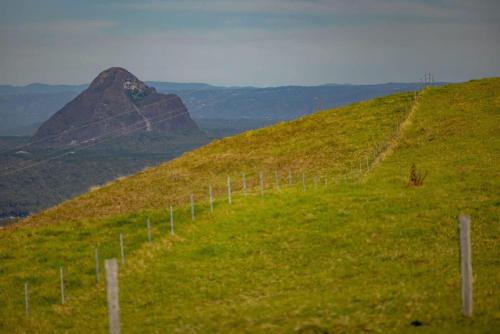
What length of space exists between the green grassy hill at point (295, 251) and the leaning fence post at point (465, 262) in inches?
13.1

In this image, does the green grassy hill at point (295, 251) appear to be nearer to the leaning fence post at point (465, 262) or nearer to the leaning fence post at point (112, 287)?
the leaning fence post at point (465, 262)

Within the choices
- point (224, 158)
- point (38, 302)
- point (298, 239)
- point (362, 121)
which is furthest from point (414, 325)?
point (362, 121)

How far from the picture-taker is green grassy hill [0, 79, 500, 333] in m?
20.6

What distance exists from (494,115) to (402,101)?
74.7 ft

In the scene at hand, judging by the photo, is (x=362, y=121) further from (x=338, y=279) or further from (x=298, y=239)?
(x=338, y=279)

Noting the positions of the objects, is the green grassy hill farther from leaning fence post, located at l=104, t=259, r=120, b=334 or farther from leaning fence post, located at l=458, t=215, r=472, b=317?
leaning fence post, located at l=104, t=259, r=120, b=334

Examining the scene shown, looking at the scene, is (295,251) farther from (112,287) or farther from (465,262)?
(112,287)

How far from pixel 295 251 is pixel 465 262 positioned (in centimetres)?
1577

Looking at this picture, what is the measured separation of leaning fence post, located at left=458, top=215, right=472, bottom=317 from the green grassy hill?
333mm

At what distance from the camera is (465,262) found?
16.8 meters

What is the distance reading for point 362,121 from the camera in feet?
295

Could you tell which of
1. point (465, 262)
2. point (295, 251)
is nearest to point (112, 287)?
point (465, 262)

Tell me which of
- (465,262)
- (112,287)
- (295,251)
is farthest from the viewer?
(295,251)

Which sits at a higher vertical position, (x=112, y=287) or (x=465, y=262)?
(x=112, y=287)
